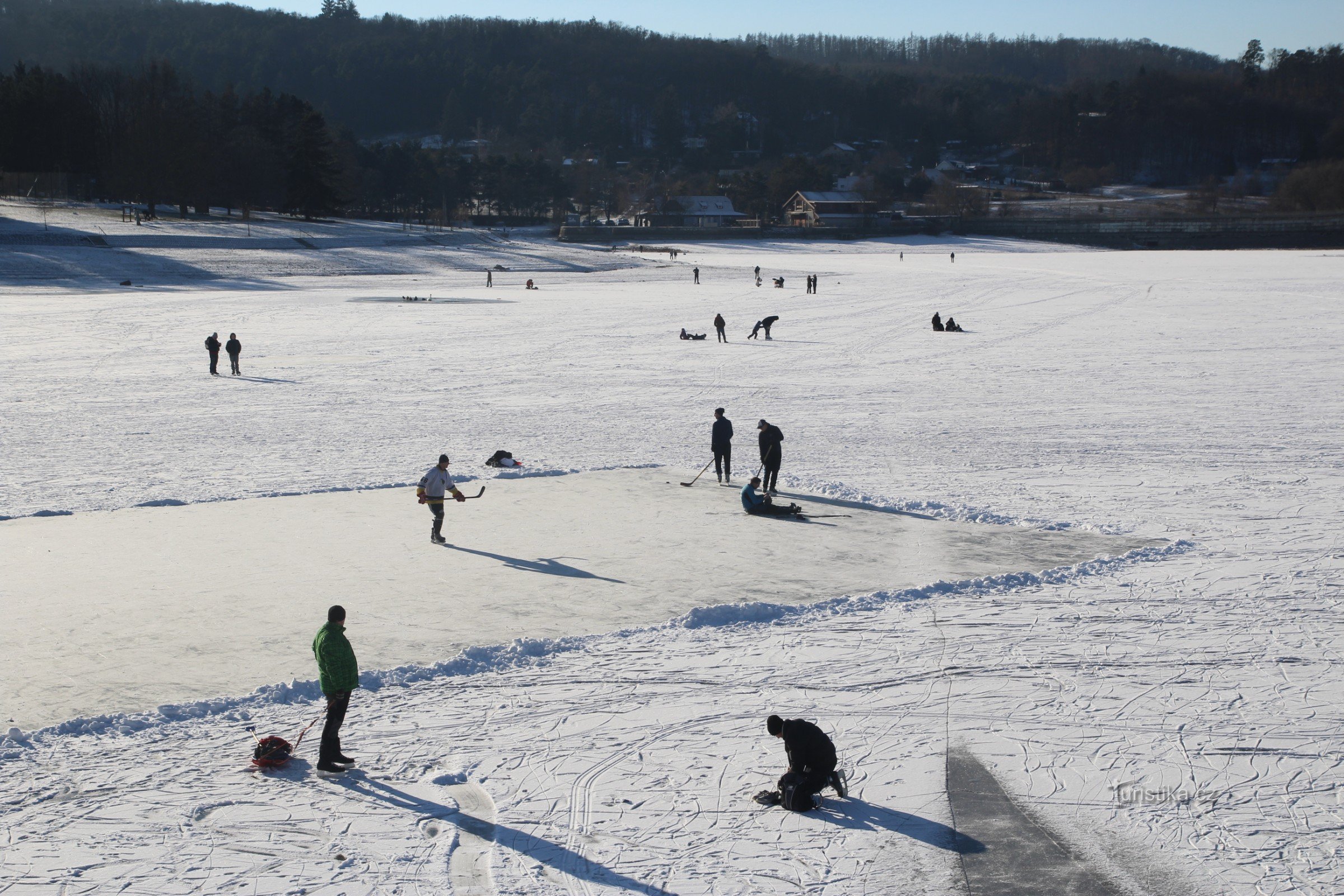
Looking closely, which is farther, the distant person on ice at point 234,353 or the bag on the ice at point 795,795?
the distant person on ice at point 234,353

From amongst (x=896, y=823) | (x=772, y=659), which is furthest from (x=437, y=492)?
(x=896, y=823)

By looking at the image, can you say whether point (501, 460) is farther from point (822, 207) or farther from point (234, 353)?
point (822, 207)

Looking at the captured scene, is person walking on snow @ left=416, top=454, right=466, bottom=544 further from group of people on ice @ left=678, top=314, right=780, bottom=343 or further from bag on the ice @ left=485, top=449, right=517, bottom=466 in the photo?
group of people on ice @ left=678, top=314, right=780, bottom=343

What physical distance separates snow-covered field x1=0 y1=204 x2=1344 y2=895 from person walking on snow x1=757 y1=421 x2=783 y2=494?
1.09 m

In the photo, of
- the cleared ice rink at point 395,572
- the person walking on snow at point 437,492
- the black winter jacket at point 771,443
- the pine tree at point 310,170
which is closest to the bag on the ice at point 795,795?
the cleared ice rink at point 395,572

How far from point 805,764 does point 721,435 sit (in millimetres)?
8592

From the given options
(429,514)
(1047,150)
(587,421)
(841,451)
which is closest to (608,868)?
(429,514)

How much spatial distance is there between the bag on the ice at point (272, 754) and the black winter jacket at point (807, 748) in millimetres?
3417

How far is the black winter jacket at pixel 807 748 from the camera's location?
6.74 metres

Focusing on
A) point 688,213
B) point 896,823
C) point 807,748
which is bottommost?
point 896,823

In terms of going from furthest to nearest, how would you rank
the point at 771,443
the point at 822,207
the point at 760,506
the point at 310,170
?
1. the point at 822,207
2. the point at 310,170
3. the point at 771,443
4. the point at 760,506

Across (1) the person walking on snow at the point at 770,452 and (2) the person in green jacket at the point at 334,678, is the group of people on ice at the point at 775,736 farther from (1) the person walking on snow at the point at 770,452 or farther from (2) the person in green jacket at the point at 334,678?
(1) the person walking on snow at the point at 770,452

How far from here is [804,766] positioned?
267 inches

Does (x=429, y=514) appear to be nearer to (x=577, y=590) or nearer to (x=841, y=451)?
(x=577, y=590)
